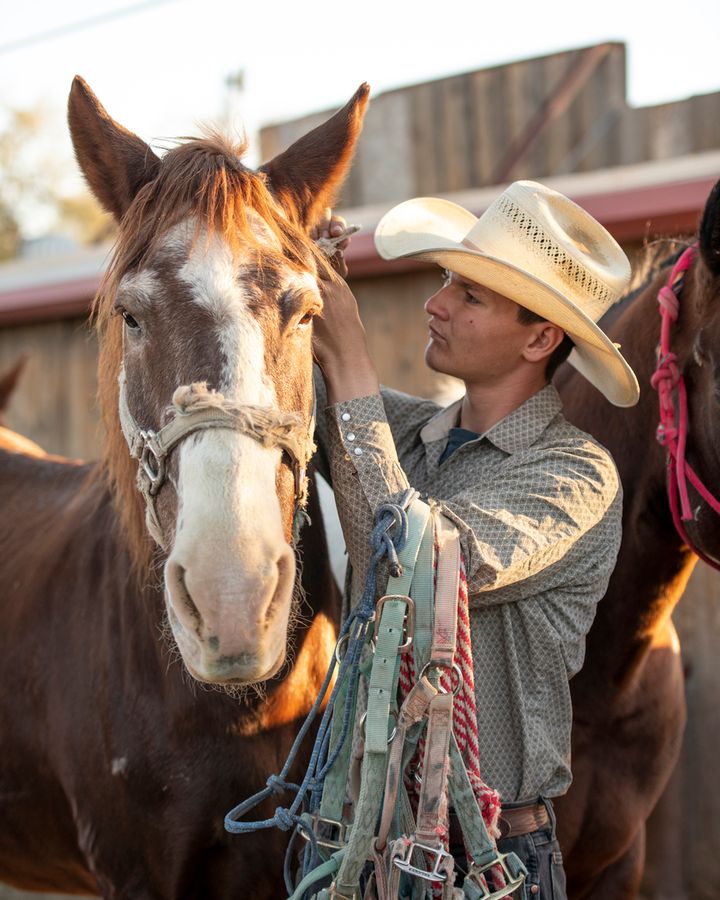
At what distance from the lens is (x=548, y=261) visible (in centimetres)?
228

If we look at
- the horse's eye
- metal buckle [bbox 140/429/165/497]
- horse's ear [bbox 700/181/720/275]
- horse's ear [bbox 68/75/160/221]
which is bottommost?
metal buckle [bbox 140/429/165/497]

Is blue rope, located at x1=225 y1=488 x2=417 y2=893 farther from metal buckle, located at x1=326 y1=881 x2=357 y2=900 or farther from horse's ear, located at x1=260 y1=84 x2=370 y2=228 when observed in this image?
horse's ear, located at x1=260 y1=84 x2=370 y2=228

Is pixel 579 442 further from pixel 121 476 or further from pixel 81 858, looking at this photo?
pixel 81 858

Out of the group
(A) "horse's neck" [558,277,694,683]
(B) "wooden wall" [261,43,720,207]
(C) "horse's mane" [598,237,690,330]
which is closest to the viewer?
(A) "horse's neck" [558,277,694,683]

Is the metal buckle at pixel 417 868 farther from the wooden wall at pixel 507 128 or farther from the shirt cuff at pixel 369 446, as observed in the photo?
the wooden wall at pixel 507 128

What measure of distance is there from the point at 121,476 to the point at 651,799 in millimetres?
1711

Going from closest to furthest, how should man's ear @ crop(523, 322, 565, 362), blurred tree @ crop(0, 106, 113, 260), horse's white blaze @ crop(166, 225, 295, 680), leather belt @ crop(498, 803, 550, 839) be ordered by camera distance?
horse's white blaze @ crop(166, 225, 295, 680), leather belt @ crop(498, 803, 550, 839), man's ear @ crop(523, 322, 565, 362), blurred tree @ crop(0, 106, 113, 260)

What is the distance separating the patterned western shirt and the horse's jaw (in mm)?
365

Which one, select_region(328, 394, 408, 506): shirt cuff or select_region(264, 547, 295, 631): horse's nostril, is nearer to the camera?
select_region(264, 547, 295, 631): horse's nostril

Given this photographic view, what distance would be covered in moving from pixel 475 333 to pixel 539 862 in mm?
1159

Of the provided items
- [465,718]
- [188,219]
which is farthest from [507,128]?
[465,718]

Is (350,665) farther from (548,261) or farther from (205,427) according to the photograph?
(548,261)

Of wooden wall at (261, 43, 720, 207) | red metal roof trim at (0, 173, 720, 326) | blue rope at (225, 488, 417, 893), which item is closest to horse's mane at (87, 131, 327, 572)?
blue rope at (225, 488, 417, 893)

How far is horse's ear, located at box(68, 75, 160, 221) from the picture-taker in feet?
7.20
